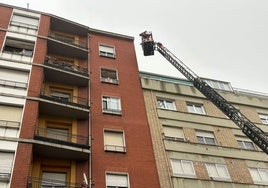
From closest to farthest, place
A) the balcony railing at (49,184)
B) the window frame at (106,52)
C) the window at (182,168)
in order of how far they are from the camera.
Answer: the balcony railing at (49,184) < the window at (182,168) < the window frame at (106,52)

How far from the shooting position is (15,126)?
17.8 meters

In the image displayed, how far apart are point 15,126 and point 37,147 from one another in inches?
67.8

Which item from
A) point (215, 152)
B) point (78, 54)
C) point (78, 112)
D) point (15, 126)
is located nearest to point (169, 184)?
point (215, 152)

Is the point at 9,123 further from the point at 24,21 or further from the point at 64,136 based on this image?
the point at 24,21

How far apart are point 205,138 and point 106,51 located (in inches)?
428

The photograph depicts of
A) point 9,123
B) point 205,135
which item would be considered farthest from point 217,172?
point 9,123

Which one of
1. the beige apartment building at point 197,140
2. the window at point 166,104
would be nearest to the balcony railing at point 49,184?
the beige apartment building at point 197,140

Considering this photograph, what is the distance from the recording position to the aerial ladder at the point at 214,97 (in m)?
19.4

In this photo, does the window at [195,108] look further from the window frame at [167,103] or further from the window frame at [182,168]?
the window frame at [182,168]

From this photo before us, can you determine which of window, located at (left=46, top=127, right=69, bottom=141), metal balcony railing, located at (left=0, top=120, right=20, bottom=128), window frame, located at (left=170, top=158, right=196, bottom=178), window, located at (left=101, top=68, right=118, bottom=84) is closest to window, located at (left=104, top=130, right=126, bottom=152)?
window, located at (left=46, top=127, right=69, bottom=141)

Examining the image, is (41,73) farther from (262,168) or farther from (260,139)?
(262,168)

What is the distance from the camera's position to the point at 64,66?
2334 centimetres

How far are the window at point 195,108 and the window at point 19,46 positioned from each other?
514 inches

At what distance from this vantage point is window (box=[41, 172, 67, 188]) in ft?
57.2
